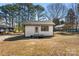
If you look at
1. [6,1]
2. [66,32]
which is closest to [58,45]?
[66,32]

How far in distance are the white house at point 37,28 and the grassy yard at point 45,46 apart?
188 mm

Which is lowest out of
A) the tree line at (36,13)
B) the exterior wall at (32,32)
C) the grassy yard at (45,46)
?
the grassy yard at (45,46)

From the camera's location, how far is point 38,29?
713 cm

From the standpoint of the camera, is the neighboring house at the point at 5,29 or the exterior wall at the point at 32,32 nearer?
the neighboring house at the point at 5,29

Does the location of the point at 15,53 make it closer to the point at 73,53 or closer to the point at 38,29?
the point at 38,29

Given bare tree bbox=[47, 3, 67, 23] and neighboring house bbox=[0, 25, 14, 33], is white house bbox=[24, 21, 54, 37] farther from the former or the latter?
neighboring house bbox=[0, 25, 14, 33]

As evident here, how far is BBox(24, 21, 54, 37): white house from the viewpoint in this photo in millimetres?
6934

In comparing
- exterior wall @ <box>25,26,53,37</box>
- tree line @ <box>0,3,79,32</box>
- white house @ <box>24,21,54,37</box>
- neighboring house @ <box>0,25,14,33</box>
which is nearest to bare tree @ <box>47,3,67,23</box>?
tree line @ <box>0,3,79,32</box>

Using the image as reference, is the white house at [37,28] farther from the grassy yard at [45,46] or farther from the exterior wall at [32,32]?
the grassy yard at [45,46]

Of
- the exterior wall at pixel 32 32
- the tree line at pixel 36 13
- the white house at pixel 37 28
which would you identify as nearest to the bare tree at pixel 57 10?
the tree line at pixel 36 13

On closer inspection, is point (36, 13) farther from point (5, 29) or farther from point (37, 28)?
point (5, 29)

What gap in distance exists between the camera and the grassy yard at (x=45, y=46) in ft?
21.9

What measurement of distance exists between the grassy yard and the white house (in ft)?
0.62

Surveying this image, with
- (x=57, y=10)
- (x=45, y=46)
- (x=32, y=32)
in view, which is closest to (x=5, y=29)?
(x=32, y=32)
